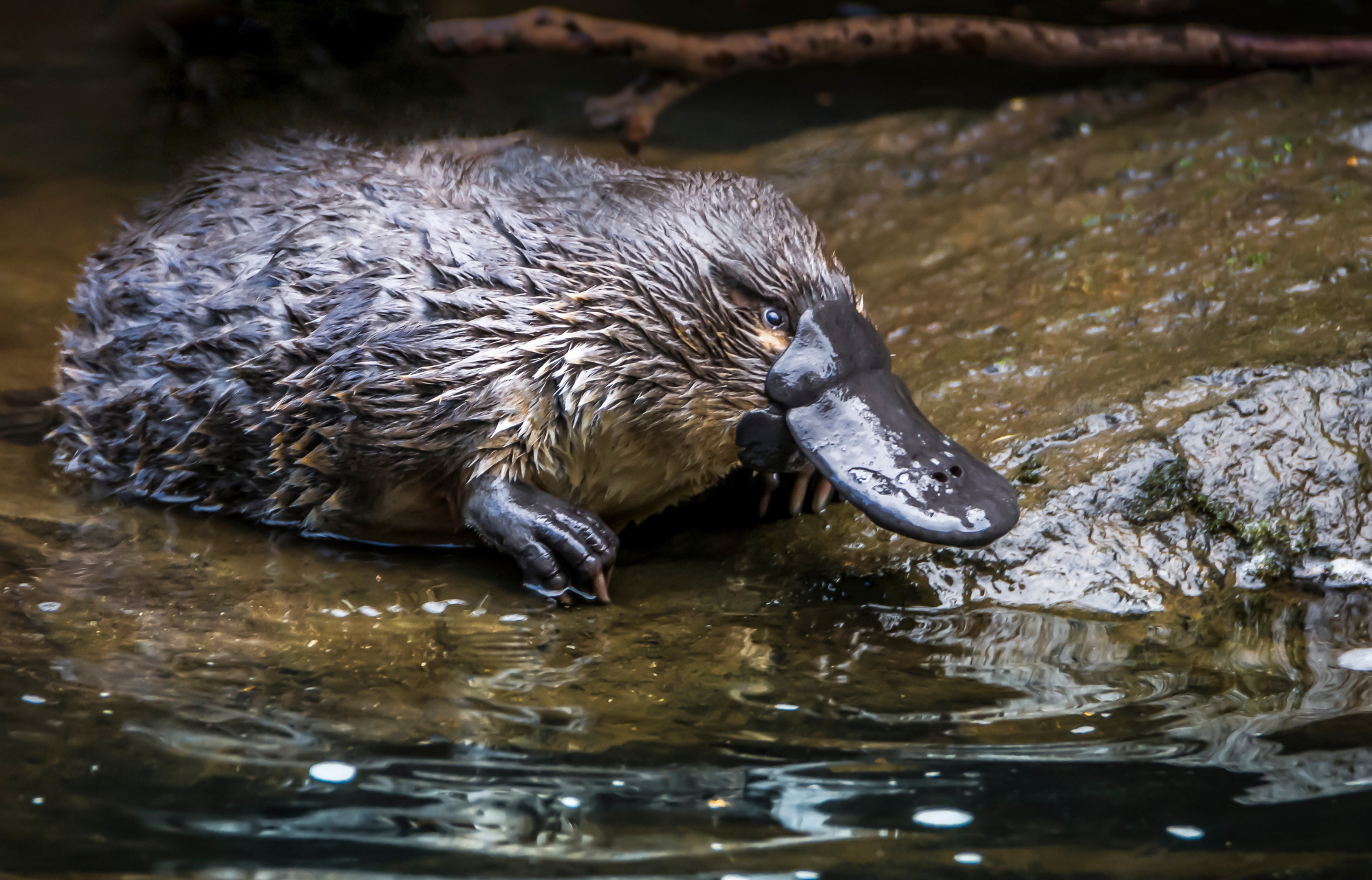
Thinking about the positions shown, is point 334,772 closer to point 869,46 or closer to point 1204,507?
point 1204,507

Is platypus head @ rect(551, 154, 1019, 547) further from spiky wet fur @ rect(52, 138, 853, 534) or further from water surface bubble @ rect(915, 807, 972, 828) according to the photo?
water surface bubble @ rect(915, 807, 972, 828)

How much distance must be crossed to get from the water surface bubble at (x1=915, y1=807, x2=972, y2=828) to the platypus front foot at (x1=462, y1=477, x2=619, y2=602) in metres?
0.96

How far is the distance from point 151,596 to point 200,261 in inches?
34.8

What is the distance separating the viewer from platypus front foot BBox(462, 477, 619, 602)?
238cm

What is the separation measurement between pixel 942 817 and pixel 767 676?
53 cm

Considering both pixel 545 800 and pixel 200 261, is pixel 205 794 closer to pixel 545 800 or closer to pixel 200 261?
pixel 545 800

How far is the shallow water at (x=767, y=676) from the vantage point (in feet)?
5.08

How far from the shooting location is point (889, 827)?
5.24ft

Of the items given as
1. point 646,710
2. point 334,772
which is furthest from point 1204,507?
point 334,772

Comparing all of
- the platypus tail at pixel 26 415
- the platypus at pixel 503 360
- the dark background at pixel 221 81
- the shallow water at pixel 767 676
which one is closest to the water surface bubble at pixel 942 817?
the shallow water at pixel 767 676

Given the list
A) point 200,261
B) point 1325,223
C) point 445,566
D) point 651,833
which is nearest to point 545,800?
point 651,833

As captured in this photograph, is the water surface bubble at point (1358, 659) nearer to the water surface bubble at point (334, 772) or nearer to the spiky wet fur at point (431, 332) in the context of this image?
the spiky wet fur at point (431, 332)

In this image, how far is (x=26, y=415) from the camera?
10.7 feet

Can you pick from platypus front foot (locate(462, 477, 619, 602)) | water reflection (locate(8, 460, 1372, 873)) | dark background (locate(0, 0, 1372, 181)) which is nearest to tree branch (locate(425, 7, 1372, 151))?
dark background (locate(0, 0, 1372, 181))
